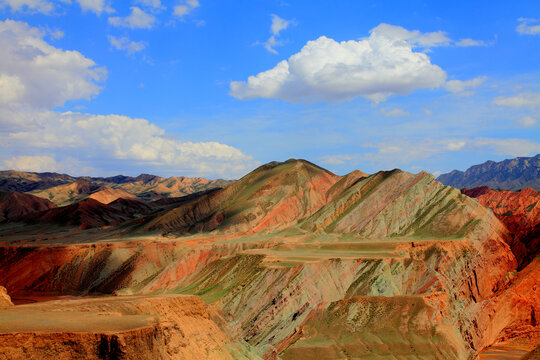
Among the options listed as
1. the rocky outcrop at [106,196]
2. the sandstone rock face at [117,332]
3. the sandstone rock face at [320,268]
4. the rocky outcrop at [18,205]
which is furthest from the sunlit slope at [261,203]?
the rocky outcrop at [106,196]

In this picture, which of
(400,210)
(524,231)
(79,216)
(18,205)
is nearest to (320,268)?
(400,210)

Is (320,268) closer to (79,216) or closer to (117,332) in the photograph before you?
(117,332)

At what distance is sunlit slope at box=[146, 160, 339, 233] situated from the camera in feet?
295

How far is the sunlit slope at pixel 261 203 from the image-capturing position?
90000 millimetres

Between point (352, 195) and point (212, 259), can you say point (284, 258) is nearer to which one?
point (212, 259)

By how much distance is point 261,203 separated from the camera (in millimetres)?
93312

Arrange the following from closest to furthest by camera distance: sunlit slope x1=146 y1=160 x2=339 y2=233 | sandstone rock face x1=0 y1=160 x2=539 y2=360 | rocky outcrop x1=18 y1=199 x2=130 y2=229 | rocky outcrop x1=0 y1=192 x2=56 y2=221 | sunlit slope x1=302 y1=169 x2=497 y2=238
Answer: sandstone rock face x1=0 y1=160 x2=539 y2=360 < sunlit slope x1=302 y1=169 x2=497 y2=238 < sunlit slope x1=146 y1=160 x2=339 y2=233 < rocky outcrop x1=18 y1=199 x2=130 y2=229 < rocky outcrop x1=0 y1=192 x2=56 y2=221

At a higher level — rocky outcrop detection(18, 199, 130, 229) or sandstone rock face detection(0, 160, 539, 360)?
rocky outcrop detection(18, 199, 130, 229)

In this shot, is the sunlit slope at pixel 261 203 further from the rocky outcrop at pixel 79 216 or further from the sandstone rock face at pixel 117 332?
the sandstone rock face at pixel 117 332

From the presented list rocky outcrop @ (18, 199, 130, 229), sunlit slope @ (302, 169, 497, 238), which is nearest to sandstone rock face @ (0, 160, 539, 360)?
sunlit slope @ (302, 169, 497, 238)

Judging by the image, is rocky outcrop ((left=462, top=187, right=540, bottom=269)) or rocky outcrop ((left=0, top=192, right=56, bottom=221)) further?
rocky outcrop ((left=0, top=192, right=56, bottom=221))

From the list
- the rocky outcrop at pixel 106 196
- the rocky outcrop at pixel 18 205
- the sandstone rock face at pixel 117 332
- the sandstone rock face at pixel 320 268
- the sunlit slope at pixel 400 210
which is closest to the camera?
the sandstone rock face at pixel 117 332

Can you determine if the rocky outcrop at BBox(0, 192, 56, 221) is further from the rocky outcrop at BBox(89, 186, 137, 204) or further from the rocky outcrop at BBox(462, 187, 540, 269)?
the rocky outcrop at BBox(462, 187, 540, 269)

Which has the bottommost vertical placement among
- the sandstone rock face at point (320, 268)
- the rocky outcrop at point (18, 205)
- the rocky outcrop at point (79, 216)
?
the sandstone rock face at point (320, 268)
